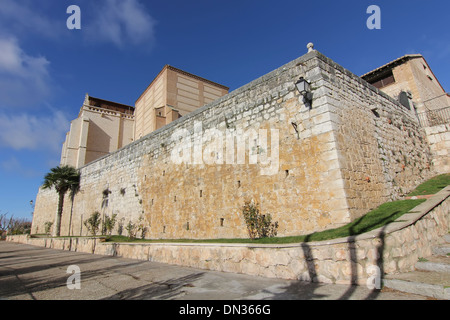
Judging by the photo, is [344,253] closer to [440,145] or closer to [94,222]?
[440,145]

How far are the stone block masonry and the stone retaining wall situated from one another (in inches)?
57.9

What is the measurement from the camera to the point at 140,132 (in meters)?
23.4

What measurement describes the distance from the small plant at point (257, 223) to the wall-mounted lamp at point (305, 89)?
3.55 meters

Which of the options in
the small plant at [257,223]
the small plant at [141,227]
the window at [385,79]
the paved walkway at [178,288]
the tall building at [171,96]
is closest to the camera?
the paved walkway at [178,288]

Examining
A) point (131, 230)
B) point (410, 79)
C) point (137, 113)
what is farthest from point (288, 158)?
point (137, 113)

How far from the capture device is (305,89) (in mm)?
6652

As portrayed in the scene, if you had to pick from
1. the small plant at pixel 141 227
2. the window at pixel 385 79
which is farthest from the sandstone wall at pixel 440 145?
the small plant at pixel 141 227

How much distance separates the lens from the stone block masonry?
6480 millimetres

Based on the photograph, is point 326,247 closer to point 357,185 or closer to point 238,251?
point 238,251

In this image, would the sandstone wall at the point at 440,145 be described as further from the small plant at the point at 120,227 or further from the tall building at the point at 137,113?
the small plant at the point at 120,227

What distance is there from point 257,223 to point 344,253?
347cm

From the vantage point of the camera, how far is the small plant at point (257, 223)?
7.18 metres

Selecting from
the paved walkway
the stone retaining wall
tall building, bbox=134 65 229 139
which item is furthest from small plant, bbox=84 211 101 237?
the stone retaining wall
